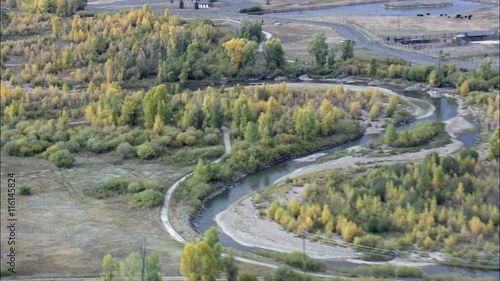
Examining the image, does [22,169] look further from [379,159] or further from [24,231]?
[379,159]

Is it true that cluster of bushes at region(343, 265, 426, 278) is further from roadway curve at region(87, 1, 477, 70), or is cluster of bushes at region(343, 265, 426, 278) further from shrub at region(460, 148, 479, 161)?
roadway curve at region(87, 1, 477, 70)

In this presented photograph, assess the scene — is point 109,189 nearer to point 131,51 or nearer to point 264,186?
point 264,186

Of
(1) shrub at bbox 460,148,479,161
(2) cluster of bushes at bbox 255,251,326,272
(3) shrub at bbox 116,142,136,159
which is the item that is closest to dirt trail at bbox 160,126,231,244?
(3) shrub at bbox 116,142,136,159

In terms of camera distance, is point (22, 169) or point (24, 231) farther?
point (22, 169)

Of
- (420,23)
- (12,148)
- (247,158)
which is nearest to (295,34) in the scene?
(420,23)

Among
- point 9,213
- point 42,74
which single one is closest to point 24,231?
point 9,213

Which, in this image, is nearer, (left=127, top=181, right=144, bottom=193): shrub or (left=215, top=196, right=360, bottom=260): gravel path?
(left=215, top=196, right=360, bottom=260): gravel path
